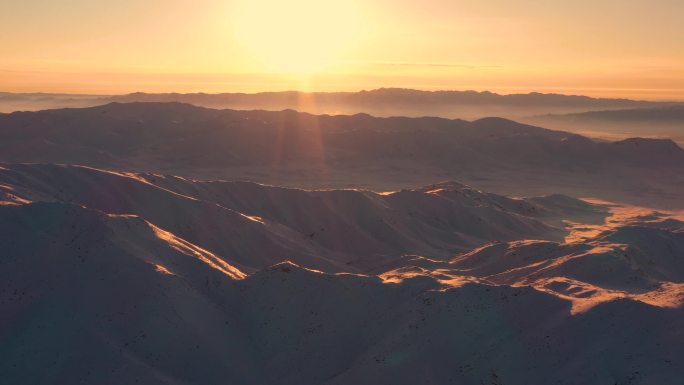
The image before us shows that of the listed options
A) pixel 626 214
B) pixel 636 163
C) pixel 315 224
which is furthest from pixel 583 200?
pixel 315 224

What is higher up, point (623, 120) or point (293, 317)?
point (293, 317)

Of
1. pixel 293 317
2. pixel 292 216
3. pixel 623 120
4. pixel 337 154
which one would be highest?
pixel 293 317

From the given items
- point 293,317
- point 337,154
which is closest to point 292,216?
point 293,317

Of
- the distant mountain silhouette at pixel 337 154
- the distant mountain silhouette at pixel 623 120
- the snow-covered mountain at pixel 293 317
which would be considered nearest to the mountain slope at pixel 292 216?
the snow-covered mountain at pixel 293 317

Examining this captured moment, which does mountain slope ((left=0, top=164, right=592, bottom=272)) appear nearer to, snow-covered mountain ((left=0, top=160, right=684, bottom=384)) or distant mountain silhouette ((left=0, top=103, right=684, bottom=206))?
snow-covered mountain ((left=0, top=160, right=684, bottom=384))

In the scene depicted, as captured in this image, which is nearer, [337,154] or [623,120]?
[337,154]

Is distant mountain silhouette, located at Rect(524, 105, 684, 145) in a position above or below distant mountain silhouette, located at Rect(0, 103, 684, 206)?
below

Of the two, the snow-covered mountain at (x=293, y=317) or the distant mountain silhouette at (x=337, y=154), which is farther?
the distant mountain silhouette at (x=337, y=154)

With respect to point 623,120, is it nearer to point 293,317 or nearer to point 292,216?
point 292,216

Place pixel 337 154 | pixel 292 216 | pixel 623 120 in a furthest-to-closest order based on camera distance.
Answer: pixel 623 120, pixel 337 154, pixel 292 216

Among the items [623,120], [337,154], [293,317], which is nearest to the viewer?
[293,317]

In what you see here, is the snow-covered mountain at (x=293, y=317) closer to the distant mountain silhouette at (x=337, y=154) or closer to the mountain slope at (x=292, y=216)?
the mountain slope at (x=292, y=216)

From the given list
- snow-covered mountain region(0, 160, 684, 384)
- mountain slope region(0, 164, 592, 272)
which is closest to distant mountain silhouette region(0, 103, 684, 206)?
mountain slope region(0, 164, 592, 272)

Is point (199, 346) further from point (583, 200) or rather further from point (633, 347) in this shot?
point (583, 200)
